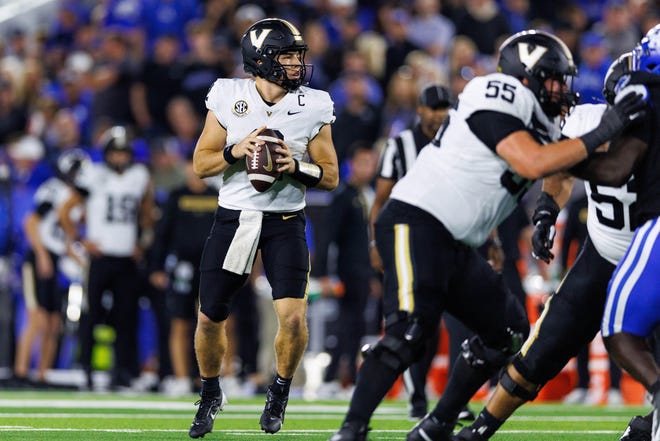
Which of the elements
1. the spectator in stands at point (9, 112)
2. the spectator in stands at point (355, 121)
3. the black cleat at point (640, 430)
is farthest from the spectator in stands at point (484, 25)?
the black cleat at point (640, 430)

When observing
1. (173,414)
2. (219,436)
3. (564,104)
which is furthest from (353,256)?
(564,104)

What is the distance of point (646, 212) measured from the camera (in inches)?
202

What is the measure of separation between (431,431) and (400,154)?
122 inches

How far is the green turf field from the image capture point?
22.1 ft

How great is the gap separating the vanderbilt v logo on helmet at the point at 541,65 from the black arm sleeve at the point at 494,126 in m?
0.22

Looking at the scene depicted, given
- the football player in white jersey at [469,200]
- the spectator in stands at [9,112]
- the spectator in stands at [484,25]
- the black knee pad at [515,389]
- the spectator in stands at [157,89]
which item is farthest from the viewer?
the spectator in stands at [157,89]

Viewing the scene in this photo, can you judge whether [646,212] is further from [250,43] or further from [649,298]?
[250,43]

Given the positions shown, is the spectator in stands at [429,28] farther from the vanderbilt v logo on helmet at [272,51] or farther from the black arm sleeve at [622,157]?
the black arm sleeve at [622,157]

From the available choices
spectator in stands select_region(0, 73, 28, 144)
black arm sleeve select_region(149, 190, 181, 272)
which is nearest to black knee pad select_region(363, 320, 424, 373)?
black arm sleeve select_region(149, 190, 181, 272)

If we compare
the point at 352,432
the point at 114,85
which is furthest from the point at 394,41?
the point at 352,432

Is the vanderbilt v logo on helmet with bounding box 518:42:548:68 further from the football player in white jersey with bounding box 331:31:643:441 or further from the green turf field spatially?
the green turf field

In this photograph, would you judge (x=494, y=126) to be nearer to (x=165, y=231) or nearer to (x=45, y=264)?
(x=165, y=231)

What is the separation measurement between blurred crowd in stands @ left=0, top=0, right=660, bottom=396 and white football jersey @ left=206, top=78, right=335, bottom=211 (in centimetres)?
536

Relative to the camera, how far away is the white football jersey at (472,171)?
5254 millimetres
